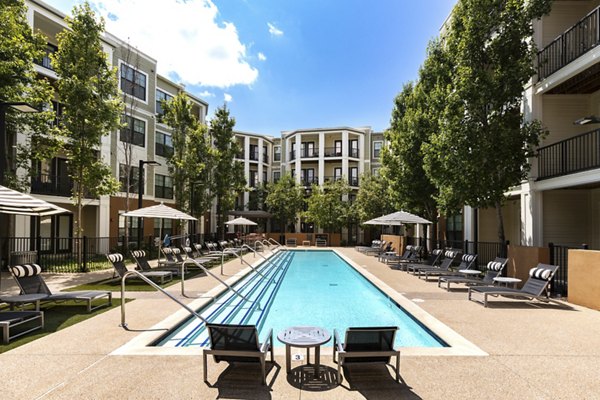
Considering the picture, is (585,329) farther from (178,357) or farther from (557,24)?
(557,24)

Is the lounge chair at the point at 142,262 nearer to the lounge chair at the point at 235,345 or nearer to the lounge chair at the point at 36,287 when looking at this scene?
the lounge chair at the point at 36,287

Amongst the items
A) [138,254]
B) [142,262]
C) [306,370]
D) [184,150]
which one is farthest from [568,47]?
→ [184,150]

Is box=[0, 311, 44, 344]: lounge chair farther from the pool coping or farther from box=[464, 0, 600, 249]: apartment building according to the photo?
box=[464, 0, 600, 249]: apartment building

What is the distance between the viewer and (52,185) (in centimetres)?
2130

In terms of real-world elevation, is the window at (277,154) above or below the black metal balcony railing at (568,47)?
above

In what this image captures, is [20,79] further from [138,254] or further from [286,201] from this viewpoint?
[286,201]

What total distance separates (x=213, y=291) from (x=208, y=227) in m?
29.3

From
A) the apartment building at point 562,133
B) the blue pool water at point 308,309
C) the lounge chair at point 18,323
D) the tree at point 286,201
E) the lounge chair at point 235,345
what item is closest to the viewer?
the lounge chair at point 235,345

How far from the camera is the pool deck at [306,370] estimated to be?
4.15m

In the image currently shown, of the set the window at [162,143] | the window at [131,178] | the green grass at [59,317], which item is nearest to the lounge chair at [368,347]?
the green grass at [59,317]

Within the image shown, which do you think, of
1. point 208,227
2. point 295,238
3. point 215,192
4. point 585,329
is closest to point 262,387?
point 585,329

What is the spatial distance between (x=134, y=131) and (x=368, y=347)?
26765 mm

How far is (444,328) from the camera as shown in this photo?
21.6 feet

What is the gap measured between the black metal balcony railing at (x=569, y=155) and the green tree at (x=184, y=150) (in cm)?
1959
